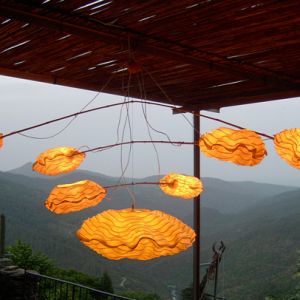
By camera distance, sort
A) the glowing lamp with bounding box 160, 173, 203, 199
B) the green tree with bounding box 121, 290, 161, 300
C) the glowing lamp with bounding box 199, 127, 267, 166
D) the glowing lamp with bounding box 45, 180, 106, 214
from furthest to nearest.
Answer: the green tree with bounding box 121, 290, 161, 300
the glowing lamp with bounding box 160, 173, 203, 199
the glowing lamp with bounding box 199, 127, 267, 166
the glowing lamp with bounding box 45, 180, 106, 214

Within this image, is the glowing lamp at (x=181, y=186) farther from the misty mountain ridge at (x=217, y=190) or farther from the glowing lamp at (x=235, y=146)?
the misty mountain ridge at (x=217, y=190)

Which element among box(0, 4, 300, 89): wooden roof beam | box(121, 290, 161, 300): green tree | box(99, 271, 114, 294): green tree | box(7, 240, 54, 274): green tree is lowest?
box(121, 290, 161, 300): green tree

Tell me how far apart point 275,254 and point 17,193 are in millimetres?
5435

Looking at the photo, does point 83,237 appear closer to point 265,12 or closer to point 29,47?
point 265,12

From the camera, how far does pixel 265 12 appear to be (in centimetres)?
221

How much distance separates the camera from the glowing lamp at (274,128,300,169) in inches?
86.6

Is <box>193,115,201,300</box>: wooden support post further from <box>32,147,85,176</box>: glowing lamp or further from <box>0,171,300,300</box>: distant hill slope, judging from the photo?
<box>0,171,300,300</box>: distant hill slope

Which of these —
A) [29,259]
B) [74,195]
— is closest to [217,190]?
[29,259]

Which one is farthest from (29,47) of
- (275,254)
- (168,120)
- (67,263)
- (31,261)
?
(275,254)

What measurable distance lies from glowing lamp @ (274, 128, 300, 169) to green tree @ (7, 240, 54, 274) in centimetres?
495

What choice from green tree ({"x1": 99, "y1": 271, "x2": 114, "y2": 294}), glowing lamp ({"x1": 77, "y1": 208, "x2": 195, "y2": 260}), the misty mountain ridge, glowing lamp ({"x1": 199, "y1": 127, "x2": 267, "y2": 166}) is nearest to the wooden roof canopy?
glowing lamp ({"x1": 199, "y1": 127, "x2": 267, "y2": 166})

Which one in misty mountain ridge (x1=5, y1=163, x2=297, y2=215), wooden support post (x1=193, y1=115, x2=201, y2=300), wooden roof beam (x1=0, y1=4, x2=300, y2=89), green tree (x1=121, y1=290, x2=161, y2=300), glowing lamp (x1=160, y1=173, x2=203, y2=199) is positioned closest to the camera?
wooden roof beam (x1=0, y1=4, x2=300, y2=89)

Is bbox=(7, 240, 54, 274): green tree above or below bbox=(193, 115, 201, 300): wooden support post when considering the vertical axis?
below

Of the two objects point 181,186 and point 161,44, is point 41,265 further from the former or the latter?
point 161,44
